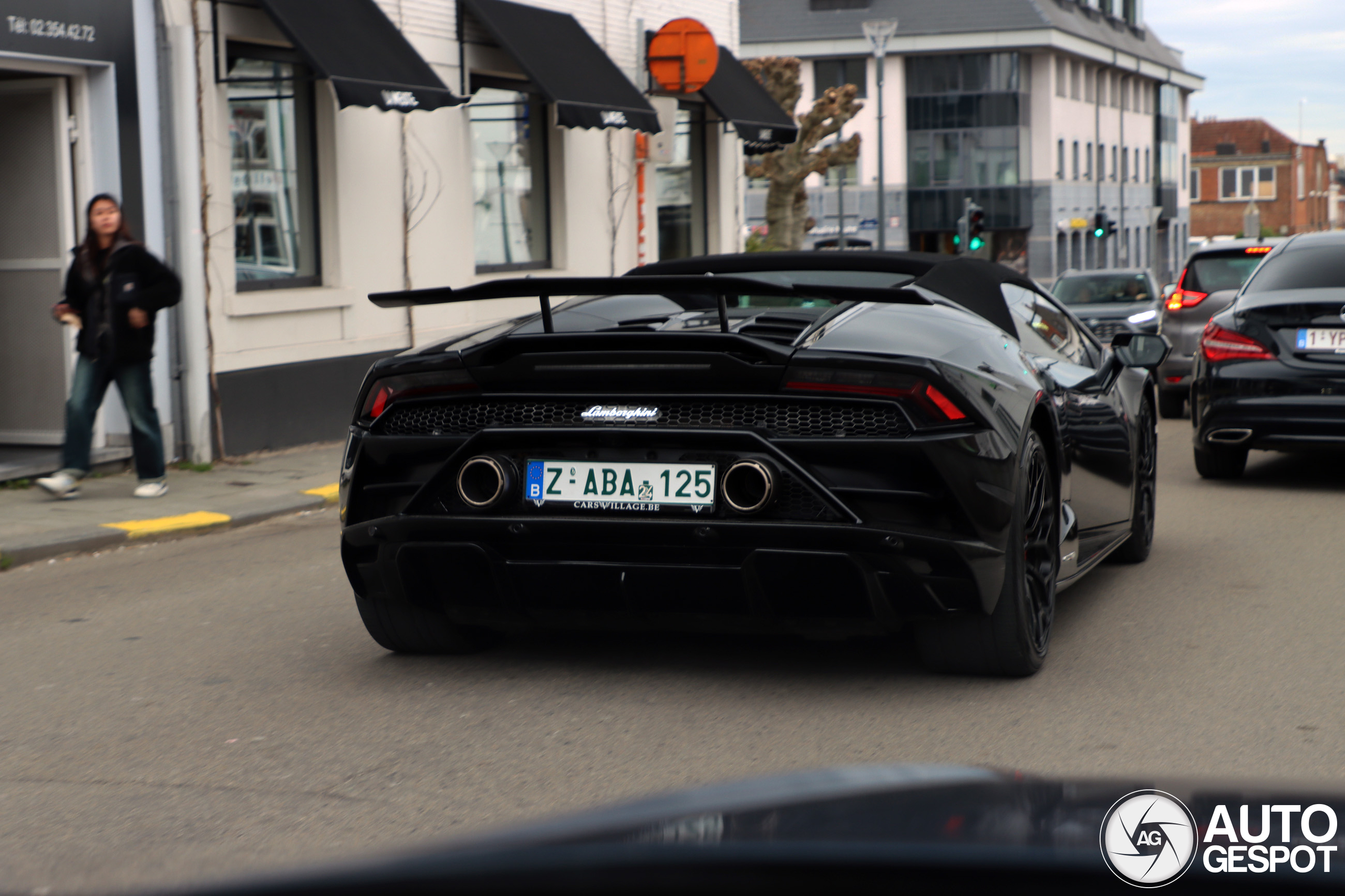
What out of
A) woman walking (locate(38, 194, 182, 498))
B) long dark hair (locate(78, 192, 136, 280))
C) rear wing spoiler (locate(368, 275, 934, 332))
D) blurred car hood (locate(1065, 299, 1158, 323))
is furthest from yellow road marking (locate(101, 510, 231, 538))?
blurred car hood (locate(1065, 299, 1158, 323))

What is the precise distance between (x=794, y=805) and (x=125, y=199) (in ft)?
34.2

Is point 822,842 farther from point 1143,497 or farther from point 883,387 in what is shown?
point 1143,497

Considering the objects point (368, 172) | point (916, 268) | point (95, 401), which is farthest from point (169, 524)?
point (368, 172)

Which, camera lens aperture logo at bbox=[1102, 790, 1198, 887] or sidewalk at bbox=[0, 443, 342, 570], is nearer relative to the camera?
camera lens aperture logo at bbox=[1102, 790, 1198, 887]

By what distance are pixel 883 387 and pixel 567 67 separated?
38.3 ft

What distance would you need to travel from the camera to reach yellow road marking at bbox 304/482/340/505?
1012cm

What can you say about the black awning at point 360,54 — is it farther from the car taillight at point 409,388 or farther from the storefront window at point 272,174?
the car taillight at point 409,388

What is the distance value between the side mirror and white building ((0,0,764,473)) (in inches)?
261

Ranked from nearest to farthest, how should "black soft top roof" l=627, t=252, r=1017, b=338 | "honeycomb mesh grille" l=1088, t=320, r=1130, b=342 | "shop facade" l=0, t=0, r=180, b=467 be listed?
"black soft top roof" l=627, t=252, r=1017, b=338 → "shop facade" l=0, t=0, r=180, b=467 → "honeycomb mesh grille" l=1088, t=320, r=1130, b=342

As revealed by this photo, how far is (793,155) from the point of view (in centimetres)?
3800

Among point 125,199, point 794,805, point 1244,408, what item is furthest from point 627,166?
point 794,805

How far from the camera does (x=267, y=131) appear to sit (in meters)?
12.8

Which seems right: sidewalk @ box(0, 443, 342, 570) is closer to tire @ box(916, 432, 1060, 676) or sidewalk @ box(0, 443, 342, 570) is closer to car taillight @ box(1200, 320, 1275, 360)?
tire @ box(916, 432, 1060, 676)

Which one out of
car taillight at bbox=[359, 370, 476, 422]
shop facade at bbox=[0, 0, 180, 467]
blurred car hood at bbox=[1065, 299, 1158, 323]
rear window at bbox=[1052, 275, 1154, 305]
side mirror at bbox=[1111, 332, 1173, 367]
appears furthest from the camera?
rear window at bbox=[1052, 275, 1154, 305]
